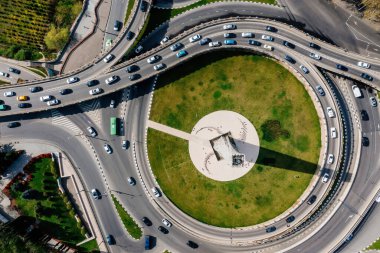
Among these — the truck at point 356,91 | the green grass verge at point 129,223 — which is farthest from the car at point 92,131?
the truck at point 356,91

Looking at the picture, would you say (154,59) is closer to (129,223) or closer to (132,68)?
(132,68)

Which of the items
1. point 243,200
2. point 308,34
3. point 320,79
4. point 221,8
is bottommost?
point 243,200

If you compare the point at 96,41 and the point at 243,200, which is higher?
the point at 96,41

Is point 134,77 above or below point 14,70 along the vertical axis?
below

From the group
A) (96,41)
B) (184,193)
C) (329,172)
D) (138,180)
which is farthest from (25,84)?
(329,172)

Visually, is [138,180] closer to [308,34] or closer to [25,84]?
[25,84]

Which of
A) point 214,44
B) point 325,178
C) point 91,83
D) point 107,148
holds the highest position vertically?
point 214,44

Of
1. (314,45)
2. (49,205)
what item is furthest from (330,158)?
(49,205)

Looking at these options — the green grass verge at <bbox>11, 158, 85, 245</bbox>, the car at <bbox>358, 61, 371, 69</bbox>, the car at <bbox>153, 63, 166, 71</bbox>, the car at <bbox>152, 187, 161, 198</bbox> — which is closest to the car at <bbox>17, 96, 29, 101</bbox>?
the green grass verge at <bbox>11, 158, 85, 245</bbox>
